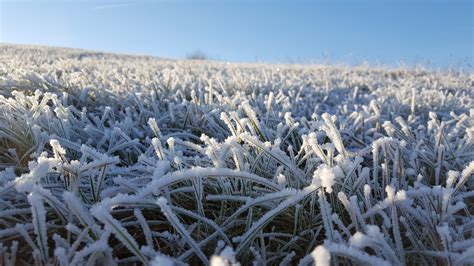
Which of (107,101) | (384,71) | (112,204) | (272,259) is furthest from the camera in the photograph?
(384,71)

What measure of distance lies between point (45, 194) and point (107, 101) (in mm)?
1837

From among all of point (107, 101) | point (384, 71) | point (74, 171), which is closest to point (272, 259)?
point (74, 171)

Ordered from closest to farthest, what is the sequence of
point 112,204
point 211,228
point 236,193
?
point 112,204, point 211,228, point 236,193

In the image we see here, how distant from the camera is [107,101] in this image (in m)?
2.77

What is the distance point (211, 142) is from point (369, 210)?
507 mm

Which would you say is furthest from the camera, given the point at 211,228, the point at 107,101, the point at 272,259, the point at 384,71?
the point at 384,71

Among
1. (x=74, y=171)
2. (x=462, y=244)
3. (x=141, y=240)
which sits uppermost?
(x=74, y=171)

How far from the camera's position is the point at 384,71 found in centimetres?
752

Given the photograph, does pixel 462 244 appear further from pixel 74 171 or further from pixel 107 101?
pixel 107 101

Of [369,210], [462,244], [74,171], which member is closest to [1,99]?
[74,171]

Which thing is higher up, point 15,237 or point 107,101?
point 107,101

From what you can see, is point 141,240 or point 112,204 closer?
point 112,204

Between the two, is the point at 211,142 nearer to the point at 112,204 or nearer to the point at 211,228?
the point at 211,228

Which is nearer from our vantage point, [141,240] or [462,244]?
[462,244]
